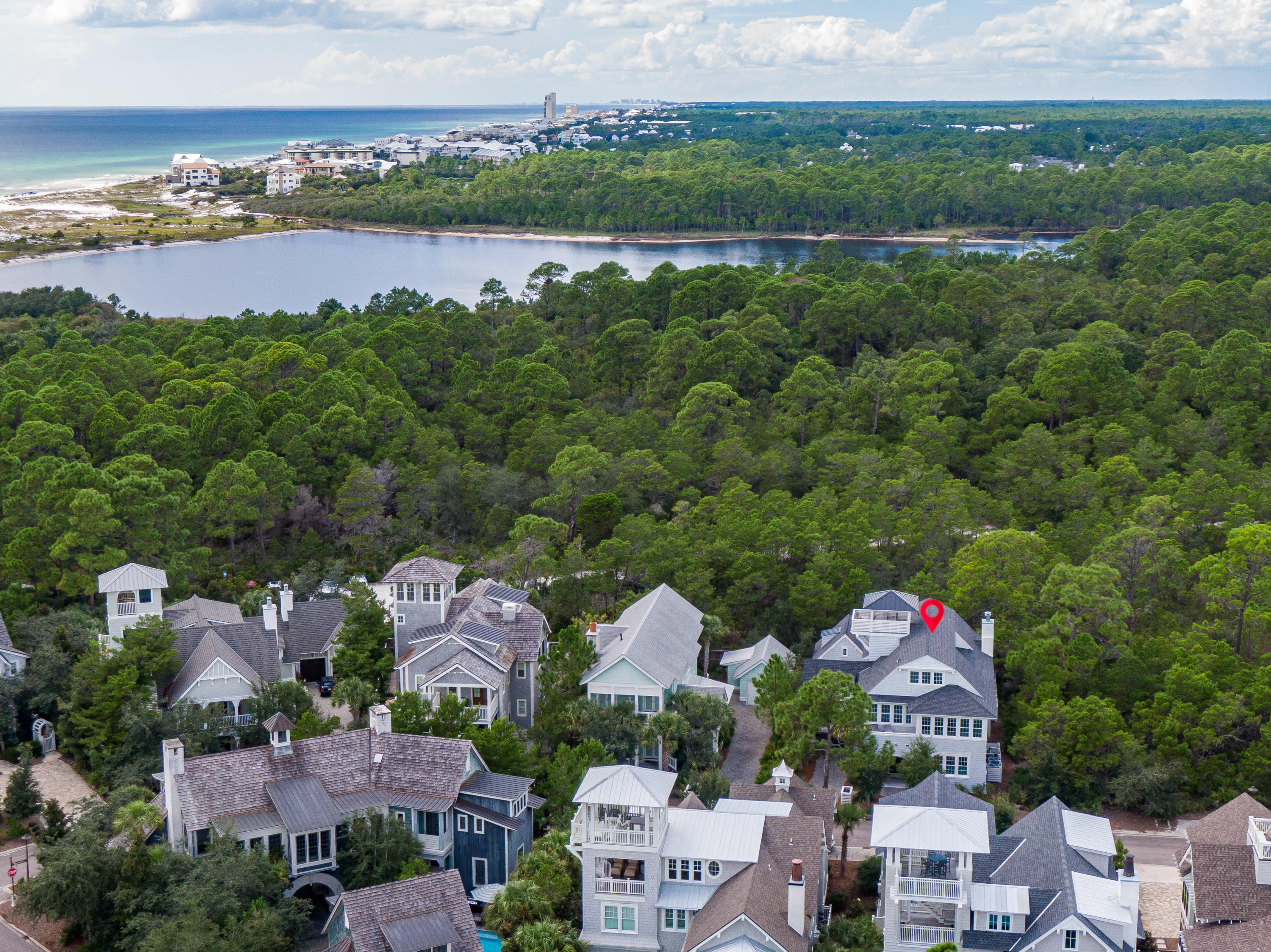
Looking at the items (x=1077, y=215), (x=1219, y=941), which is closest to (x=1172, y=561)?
(x=1219, y=941)

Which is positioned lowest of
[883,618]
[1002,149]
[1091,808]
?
[1091,808]

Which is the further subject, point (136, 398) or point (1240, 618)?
point (136, 398)

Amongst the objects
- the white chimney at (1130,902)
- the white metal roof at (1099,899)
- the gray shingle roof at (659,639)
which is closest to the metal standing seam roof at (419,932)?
the gray shingle roof at (659,639)

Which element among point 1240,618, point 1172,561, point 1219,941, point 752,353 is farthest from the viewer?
point 752,353

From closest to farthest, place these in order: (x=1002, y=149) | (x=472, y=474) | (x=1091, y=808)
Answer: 1. (x=1091, y=808)
2. (x=472, y=474)
3. (x=1002, y=149)

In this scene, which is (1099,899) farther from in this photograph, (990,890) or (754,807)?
(754,807)

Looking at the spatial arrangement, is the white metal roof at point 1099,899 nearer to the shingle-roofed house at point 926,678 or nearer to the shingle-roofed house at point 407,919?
the shingle-roofed house at point 926,678

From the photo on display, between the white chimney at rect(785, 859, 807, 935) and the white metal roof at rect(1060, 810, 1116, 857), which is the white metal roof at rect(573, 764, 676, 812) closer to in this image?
the white chimney at rect(785, 859, 807, 935)

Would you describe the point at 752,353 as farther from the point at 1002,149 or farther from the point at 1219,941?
the point at 1002,149
